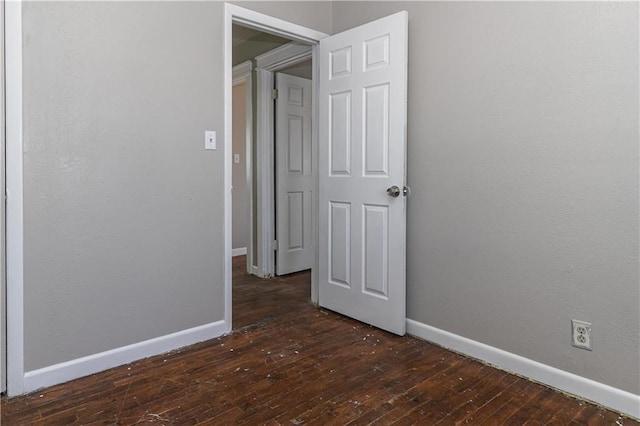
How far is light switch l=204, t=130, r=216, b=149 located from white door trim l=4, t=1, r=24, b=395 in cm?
89

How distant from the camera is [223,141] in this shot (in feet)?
8.32

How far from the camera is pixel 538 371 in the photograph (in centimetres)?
204

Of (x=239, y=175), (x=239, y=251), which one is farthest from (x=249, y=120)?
(x=239, y=251)

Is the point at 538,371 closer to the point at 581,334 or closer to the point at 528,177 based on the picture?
the point at 581,334

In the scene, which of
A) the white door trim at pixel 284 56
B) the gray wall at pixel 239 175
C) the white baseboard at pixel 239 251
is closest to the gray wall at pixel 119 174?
the white door trim at pixel 284 56

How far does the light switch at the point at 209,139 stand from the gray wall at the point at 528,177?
118 centimetres

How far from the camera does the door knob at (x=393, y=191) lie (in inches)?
98.8

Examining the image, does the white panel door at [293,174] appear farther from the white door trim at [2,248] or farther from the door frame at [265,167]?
the white door trim at [2,248]

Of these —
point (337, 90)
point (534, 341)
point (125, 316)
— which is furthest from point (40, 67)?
point (534, 341)

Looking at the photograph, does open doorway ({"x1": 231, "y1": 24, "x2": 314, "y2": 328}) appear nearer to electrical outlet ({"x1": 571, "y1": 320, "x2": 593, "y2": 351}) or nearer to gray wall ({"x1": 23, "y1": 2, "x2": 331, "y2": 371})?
gray wall ({"x1": 23, "y1": 2, "x2": 331, "y2": 371})

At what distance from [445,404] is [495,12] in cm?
190

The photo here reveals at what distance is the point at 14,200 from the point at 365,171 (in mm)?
1846

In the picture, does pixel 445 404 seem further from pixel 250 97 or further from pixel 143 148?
pixel 250 97

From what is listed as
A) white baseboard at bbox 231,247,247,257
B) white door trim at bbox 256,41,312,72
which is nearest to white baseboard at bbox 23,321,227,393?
white door trim at bbox 256,41,312,72
